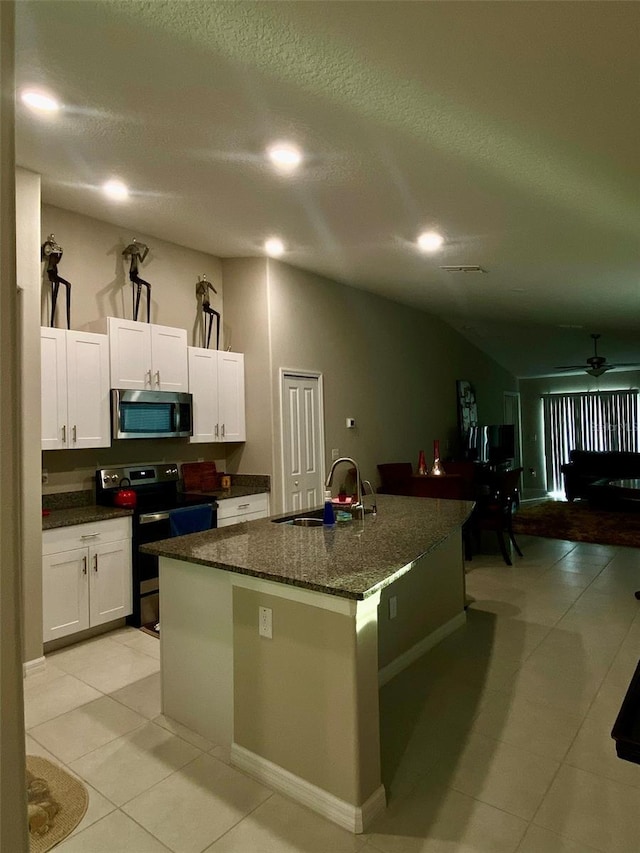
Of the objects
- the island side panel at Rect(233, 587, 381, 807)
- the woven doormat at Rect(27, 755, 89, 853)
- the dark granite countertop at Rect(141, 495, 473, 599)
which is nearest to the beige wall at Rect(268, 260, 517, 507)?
the dark granite countertop at Rect(141, 495, 473, 599)

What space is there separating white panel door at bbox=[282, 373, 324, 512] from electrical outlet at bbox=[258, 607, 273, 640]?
2.80m

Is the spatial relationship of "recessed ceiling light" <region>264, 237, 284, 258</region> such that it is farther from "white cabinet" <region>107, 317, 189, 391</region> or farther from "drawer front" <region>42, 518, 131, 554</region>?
"drawer front" <region>42, 518, 131, 554</region>

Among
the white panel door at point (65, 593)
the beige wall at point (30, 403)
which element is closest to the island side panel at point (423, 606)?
the white panel door at point (65, 593)

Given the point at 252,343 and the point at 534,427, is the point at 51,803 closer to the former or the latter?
the point at 252,343

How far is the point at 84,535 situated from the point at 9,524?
2.69m

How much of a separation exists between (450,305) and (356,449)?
252 centimetres

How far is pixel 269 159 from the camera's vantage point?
2936mm

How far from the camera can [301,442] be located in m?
5.15

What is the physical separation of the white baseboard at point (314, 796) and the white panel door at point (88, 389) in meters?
2.35

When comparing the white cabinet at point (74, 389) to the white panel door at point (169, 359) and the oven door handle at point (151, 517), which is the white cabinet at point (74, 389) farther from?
the oven door handle at point (151, 517)

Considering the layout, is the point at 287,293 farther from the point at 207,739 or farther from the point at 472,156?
the point at 207,739

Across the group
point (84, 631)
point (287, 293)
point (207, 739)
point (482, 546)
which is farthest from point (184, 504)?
point (482, 546)

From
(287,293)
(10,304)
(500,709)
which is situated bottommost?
(500,709)

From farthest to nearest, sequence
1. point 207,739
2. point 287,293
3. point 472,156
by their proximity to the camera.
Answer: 1. point 287,293
2. point 472,156
3. point 207,739
